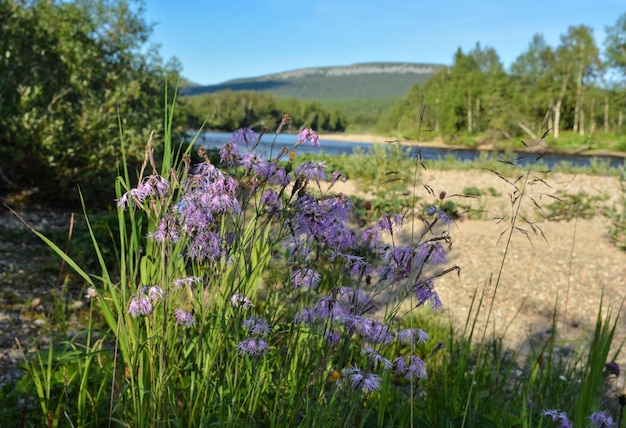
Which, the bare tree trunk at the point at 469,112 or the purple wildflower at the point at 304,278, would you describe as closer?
the purple wildflower at the point at 304,278

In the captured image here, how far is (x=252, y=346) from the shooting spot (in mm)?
1539

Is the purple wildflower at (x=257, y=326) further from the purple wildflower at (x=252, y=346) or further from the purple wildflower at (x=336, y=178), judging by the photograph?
→ the purple wildflower at (x=336, y=178)

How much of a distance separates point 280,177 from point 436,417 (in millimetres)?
1400

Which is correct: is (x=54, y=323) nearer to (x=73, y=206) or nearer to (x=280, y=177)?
(x=280, y=177)

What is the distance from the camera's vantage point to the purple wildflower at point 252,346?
154 centimetres

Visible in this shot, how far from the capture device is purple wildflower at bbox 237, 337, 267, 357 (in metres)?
1.54

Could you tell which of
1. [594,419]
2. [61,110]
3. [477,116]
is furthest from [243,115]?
[477,116]

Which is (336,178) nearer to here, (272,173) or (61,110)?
(272,173)

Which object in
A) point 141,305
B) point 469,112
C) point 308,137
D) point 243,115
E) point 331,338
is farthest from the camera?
point 469,112

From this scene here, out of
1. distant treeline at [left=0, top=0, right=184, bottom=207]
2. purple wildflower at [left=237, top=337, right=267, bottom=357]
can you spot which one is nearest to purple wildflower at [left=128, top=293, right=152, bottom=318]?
purple wildflower at [left=237, top=337, right=267, bottom=357]

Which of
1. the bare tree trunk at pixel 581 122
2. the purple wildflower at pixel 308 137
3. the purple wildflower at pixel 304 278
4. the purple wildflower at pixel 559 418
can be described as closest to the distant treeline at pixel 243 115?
the purple wildflower at pixel 308 137

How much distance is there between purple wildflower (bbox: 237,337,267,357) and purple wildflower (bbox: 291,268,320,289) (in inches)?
8.1

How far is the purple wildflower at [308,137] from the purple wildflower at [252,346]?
61cm

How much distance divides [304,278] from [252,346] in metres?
0.26
